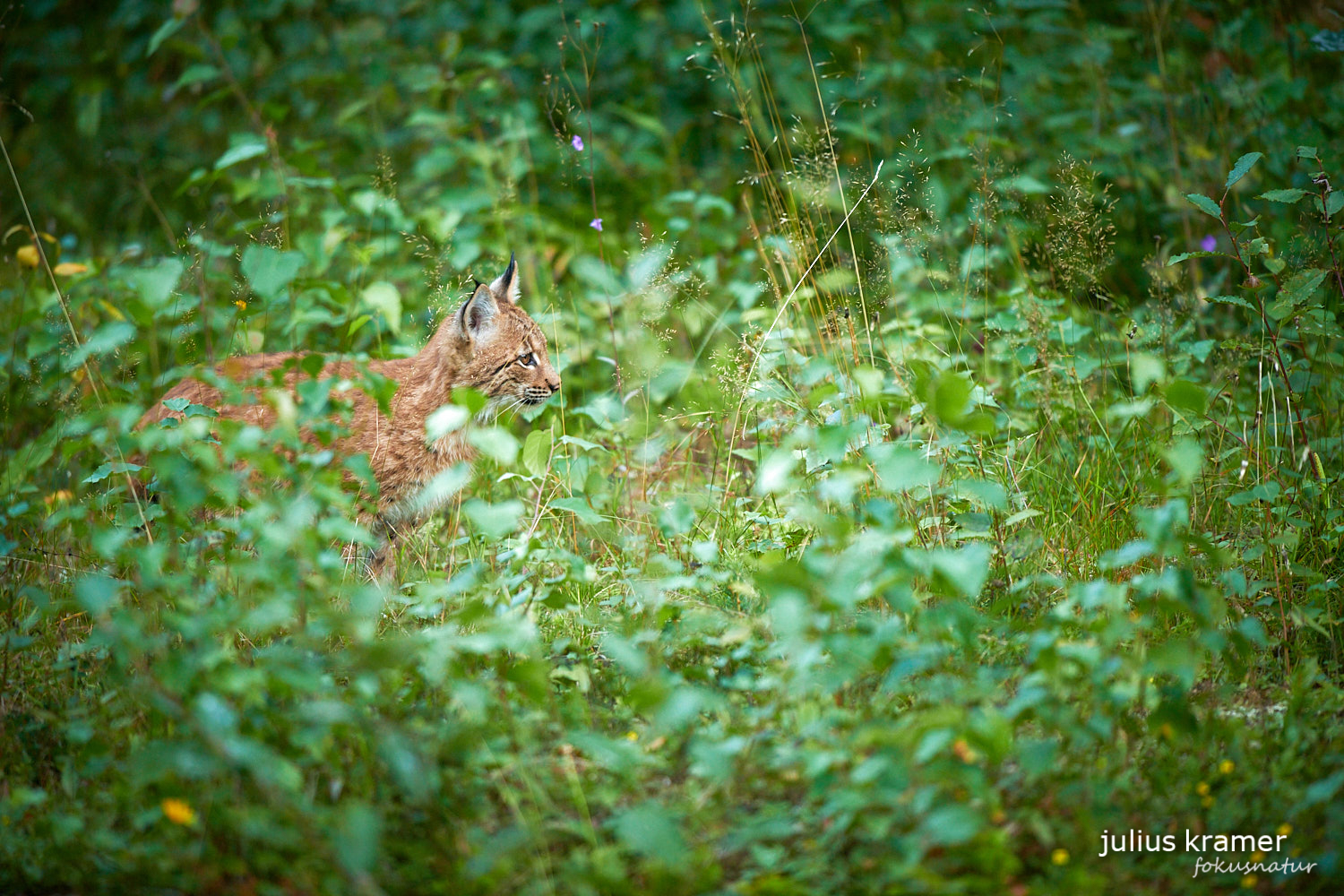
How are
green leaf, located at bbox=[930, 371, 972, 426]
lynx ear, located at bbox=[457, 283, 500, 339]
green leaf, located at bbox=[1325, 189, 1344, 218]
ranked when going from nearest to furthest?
green leaf, located at bbox=[930, 371, 972, 426] → green leaf, located at bbox=[1325, 189, 1344, 218] → lynx ear, located at bbox=[457, 283, 500, 339]

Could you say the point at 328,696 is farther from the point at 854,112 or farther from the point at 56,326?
the point at 854,112

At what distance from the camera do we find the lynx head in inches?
182

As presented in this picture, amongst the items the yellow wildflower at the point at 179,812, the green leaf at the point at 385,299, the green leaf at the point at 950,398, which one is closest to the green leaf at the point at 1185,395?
the green leaf at the point at 950,398

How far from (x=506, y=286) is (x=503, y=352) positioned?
0.99 feet

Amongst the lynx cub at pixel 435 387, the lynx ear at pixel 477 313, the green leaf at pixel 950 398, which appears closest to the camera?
the green leaf at pixel 950 398

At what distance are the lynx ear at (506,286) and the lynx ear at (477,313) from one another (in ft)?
0.16

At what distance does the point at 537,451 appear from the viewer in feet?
12.5

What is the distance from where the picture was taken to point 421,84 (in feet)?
18.5

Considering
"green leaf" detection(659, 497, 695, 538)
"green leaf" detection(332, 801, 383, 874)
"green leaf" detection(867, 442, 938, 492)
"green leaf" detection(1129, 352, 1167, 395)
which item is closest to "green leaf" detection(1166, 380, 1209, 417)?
"green leaf" detection(867, 442, 938, 492)

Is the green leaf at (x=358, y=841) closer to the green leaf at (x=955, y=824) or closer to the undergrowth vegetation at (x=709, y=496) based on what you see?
the undergrowth vegetation at (x=709, y=496)

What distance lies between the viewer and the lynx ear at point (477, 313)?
14.8ft

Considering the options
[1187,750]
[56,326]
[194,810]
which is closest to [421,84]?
[56,326]

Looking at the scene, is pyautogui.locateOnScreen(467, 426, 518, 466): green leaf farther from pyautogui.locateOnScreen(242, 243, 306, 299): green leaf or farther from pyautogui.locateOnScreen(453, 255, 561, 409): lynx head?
pyautogui.locateOnScreen(453, 255, 561, 409): lynx head

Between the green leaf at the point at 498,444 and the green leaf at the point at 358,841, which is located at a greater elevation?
the green leaf at the point at 498,444
